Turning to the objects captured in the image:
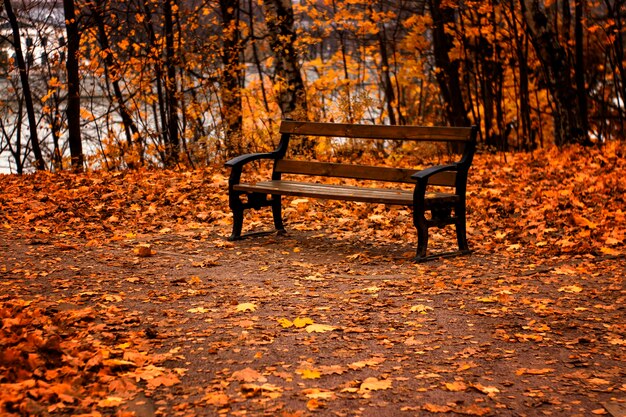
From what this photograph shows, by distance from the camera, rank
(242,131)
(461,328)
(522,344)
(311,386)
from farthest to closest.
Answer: (242,131) → (461,328) → (522,344) → (311,386)

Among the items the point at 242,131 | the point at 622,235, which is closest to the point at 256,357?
the point at 622,235

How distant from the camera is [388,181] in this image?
782cm

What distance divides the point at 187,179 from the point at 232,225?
2545mm

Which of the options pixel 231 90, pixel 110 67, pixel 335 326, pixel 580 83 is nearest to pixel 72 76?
pixel 110 67

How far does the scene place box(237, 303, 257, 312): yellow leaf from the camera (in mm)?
5312

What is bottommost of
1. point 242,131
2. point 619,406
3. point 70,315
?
point 619,406

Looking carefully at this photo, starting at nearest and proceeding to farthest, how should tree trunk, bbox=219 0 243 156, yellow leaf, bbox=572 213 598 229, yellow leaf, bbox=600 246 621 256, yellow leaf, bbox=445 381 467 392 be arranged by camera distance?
yellow leaf, bbox=445 381 467 392
yellow leaf, bbox=600 246 621 256
yellow leaf, bbox=572 213 598 229
tree trunk, bbox=219 0 243 156

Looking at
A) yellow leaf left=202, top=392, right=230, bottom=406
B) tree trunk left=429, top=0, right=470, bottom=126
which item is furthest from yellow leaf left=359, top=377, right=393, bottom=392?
tree trunk left=429, top=0, right=470, bottom=126

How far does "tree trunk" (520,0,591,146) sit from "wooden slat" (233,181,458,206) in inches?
246

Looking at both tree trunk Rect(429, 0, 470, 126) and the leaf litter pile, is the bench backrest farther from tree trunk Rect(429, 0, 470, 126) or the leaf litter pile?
tree trunk Rect(429, 0, 470, 126)

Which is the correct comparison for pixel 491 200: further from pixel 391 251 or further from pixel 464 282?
pixel 464 282

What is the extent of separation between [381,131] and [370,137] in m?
0.11

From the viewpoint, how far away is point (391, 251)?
288 inches

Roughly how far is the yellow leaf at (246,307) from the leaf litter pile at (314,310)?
0.02 metres
